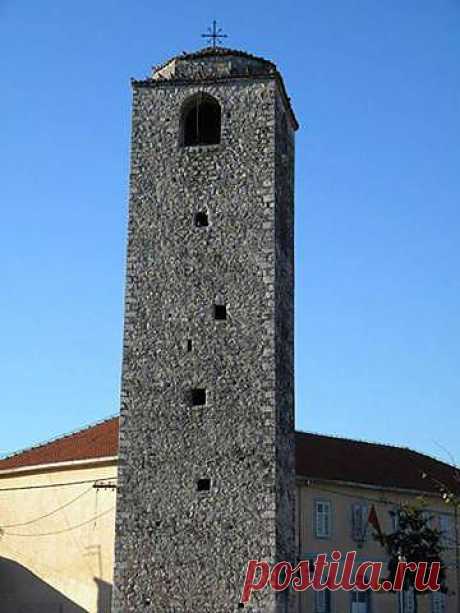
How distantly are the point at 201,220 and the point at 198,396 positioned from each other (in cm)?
403

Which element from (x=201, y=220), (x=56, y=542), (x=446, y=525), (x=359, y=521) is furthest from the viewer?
(x=446, y=525)

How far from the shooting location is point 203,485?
2372 centimetres

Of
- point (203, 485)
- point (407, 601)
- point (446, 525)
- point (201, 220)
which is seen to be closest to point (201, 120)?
point (201, 220)

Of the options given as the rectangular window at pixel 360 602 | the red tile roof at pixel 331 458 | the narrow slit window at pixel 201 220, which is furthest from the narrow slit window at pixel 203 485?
the rectangular window at pixel 360 602

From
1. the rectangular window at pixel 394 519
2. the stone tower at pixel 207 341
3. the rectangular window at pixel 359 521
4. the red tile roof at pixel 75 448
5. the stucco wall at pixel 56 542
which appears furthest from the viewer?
the rectangular window at pixel 394 519

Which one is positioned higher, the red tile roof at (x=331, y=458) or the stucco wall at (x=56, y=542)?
the red tile roof at (x=331, y=458)

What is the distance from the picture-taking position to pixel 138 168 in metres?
26.0

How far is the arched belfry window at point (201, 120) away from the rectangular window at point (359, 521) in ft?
44.8

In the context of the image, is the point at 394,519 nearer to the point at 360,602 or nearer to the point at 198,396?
the point at 360,602

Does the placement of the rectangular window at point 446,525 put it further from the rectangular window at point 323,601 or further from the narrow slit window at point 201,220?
the narrow slit window at point 201,220

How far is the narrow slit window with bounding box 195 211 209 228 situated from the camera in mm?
25281

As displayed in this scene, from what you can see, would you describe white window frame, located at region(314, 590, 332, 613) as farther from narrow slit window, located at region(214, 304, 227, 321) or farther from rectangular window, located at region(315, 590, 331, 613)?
narrow slit window, located at region(214, 304, 227, 321)

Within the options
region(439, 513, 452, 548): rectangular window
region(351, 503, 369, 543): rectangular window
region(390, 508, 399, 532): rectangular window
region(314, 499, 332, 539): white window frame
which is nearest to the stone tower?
region(314, 499, 332, 539): white window frame

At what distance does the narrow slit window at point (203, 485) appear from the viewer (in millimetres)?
23672
